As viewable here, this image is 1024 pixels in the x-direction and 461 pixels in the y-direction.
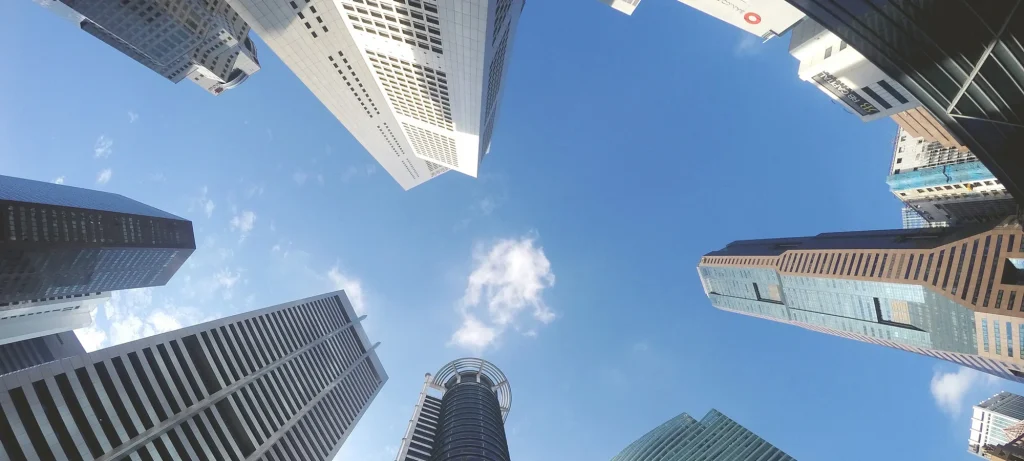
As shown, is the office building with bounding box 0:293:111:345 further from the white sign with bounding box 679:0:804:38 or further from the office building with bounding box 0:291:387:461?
the white sign with bounding box 679:0:804:38

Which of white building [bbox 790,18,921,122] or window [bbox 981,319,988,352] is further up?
white building [bbox 790,18,921,122]

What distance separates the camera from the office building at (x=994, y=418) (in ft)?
560

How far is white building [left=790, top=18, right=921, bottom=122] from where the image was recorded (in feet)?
228

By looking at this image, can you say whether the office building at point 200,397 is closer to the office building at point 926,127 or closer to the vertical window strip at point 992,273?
the vertical window strip at point 992,273

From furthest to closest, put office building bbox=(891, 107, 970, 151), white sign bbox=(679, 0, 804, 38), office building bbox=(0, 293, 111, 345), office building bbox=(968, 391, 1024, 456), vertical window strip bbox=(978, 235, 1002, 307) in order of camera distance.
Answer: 1. office building bbox=(968, 391, 1024, 456)
2. office building bbox=(0, 293, 111, 345)
3. office building bbox=(891, 107, 970, 151)
4. vertical window strip bbox=(978, 235, 1002, 307)
5. white sign bbox=(679, 0, 804, 38)

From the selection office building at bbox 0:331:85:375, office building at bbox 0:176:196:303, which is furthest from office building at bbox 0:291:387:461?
office building at bbox 0:331:85:375

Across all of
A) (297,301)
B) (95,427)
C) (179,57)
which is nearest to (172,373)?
(95,427)

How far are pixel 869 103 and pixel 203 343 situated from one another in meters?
120

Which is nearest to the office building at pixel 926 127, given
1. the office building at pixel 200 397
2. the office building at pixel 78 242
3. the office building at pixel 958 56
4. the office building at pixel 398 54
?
the office building at pixel 398 54

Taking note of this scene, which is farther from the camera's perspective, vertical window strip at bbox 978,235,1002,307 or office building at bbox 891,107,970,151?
office building at bbox 891,107,970,151

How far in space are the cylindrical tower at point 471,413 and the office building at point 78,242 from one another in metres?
104

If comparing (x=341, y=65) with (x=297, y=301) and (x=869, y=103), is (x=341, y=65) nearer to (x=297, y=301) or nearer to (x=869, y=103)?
(x=297, y=301)

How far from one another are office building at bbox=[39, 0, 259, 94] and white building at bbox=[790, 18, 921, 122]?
174m

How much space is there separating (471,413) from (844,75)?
90730 millimetres
